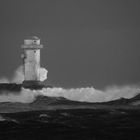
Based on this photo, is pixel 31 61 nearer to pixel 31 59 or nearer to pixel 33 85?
pixel 31 59

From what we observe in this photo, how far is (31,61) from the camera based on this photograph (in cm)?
8225

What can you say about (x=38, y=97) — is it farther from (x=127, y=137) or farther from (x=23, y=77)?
(x=127, y=137)

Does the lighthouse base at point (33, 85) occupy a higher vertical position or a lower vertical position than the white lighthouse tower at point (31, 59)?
lower

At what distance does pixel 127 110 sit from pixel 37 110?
656 cm

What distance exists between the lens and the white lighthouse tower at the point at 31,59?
82188 millimetres

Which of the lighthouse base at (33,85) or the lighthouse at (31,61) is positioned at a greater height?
the lighthouse at (31,61)

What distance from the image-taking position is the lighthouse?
82.2m

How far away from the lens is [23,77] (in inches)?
3280

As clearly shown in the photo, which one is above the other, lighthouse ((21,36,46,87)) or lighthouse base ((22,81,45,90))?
lighthouse ((21,36,46,87))

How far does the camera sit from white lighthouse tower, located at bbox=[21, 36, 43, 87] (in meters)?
82.2

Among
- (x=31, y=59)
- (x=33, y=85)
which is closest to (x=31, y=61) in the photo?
(x=31, y=59)

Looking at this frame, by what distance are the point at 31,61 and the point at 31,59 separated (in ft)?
0.55

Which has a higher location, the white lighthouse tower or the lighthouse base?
the white lighthouse tower

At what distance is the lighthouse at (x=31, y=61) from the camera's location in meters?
82.2
